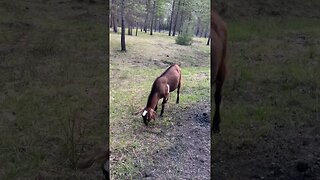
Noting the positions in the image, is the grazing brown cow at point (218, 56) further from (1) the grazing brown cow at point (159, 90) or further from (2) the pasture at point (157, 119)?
(1) the grazing brown cow at point (159, 90)

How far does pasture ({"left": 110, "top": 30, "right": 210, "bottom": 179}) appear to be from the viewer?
2.20 meters

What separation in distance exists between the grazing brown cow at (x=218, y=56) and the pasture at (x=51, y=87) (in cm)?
64

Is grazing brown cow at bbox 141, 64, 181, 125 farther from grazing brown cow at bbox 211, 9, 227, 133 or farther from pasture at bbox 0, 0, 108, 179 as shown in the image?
pasture at bbox 0, 0, 108, 179

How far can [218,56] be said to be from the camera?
7.81 feet

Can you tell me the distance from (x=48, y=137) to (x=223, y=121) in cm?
110

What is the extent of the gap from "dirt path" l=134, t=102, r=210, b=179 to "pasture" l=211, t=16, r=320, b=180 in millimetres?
357

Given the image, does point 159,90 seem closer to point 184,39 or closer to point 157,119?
point 157,119

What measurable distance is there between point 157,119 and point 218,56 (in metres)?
0.51

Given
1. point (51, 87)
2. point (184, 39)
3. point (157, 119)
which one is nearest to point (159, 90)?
point (157, 119)

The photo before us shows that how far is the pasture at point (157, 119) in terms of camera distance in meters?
2.20

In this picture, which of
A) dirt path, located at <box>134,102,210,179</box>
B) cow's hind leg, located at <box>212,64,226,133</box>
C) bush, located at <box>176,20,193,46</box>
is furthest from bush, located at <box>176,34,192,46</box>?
dirt path, located at <box>134,102,210,179</box>

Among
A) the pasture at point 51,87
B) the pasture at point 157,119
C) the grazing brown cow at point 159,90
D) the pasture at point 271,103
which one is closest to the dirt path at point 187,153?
the pasture at point 157,119

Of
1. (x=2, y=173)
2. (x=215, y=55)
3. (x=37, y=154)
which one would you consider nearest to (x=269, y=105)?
(x=215, y=55)

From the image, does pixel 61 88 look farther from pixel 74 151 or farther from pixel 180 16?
pixel 180 16
